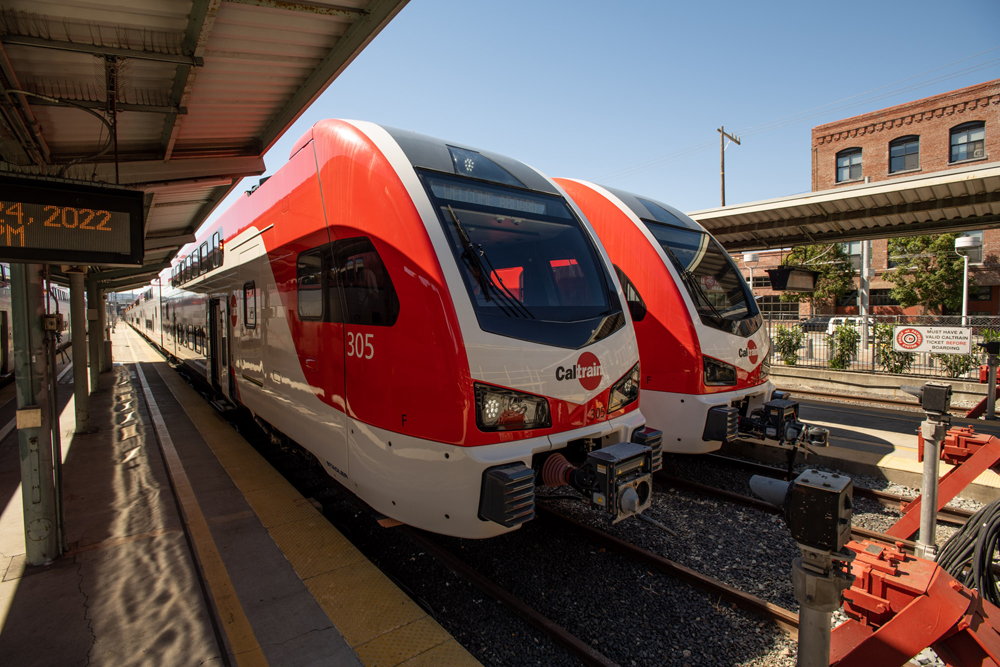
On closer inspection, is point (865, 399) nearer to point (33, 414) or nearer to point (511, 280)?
point (511, 280)

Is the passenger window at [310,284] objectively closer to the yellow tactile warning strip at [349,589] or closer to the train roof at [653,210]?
the yellow tactile warning strip at [349,589]

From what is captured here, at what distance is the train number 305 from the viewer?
3719 mm

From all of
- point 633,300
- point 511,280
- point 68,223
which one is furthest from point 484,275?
point 633,300

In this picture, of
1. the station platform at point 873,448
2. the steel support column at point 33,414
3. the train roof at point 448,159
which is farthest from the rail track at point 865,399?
the steel support column at point 33,414

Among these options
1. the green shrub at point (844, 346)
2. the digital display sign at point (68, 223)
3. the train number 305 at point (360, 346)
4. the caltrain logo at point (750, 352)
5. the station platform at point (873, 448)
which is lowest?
the station platform at point (873, 448)

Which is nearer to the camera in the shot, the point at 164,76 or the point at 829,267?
the point at 164,76

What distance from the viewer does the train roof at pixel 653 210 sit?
6.29 m

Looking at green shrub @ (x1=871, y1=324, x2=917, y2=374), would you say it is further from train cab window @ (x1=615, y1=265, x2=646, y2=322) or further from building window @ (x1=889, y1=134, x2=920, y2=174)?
building window @ (x1=889, y1=134, x2=920, y2=174)

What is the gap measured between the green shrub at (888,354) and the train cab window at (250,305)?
44.3ft

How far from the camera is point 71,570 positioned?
12.5ft

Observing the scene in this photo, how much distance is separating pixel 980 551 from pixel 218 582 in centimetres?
466

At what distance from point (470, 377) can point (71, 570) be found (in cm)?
333

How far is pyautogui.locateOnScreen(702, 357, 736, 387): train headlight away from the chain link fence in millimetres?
6581

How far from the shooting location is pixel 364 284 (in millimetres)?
3764
